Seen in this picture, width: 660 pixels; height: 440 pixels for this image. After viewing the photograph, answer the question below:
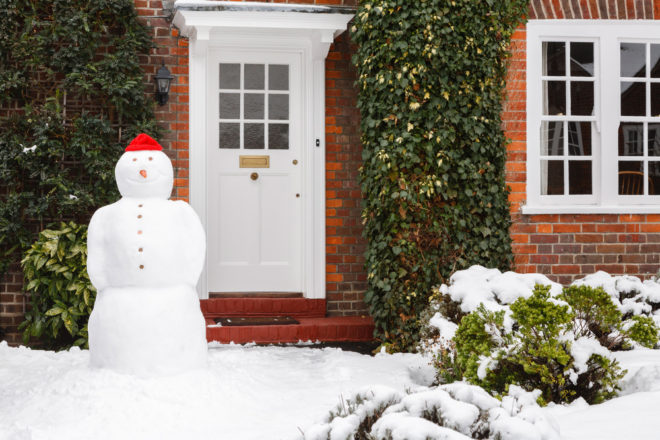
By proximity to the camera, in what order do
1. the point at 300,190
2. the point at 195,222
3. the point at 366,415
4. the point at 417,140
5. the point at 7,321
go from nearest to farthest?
1. the point at 366,415
2. the point at 195,222
3. the point at 417,140
4. the point at 7,321
5. the point at 300,190

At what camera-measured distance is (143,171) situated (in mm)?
4871

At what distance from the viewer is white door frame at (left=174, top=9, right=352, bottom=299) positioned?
267 inches

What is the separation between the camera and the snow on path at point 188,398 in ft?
13.4

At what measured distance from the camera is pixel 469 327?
423 centimetres

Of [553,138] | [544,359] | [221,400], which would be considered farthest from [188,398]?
[553,138]

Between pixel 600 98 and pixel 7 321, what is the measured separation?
636 cm

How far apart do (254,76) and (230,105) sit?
1.27 ft

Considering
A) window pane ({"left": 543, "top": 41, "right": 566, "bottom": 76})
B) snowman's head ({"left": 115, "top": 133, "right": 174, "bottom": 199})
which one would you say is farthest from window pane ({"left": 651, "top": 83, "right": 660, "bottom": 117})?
snowman's head ({"left": 115, "top": 133, "right": 174, "bottom": 199})

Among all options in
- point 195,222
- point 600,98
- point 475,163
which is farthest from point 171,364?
point 600,98

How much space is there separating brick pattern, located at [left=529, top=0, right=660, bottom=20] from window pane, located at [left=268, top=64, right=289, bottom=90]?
2.58 m

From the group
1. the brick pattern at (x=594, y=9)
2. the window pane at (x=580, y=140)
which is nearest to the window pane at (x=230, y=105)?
the brick pattern at (x=594, y=9)

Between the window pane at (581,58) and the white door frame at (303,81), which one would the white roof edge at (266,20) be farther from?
the window pane at (581,58)

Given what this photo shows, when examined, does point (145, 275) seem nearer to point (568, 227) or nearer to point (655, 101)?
point (568, 227)

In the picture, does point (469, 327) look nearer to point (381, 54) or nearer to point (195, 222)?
point (195, 222)
